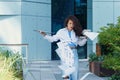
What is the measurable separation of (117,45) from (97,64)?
298 cm

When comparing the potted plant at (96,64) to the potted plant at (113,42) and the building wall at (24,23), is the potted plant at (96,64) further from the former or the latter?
the building wall at (24,23)

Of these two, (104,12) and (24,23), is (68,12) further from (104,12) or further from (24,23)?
(24,23)

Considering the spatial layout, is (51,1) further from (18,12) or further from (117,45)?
(117,45)

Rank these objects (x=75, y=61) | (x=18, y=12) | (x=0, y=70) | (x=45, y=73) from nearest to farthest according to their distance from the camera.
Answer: (x=0, y=70)
(x=75, y=61)
(x=45, y=73)
(x=18, y=12)

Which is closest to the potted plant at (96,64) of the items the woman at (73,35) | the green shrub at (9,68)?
the woman at (73,35)

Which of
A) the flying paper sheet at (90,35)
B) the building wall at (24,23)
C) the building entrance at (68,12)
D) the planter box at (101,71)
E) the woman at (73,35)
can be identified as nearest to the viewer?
the flying paper sheet at (90,35)

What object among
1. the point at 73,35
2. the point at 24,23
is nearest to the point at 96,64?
the point at 73,35

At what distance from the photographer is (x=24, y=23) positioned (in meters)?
20.9

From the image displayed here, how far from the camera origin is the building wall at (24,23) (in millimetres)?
20797

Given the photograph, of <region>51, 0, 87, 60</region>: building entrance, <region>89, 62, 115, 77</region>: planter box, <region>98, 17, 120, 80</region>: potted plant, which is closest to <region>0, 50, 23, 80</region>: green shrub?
<region>98, 17, 120, 80</region>: potted plant

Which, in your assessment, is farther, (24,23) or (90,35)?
(24,23)

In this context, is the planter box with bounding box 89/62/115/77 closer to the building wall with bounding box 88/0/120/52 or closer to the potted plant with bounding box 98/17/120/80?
the potted plant with bounding box 98/17/120/80

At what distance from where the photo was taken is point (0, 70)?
8461mm

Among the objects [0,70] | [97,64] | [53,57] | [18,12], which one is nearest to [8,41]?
[18,12]
